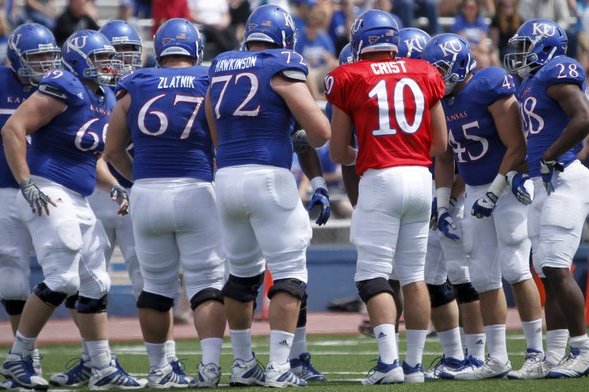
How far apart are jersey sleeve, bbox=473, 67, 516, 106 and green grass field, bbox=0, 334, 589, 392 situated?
1.85 meters

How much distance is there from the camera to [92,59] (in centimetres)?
798

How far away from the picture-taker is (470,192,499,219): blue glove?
25.2 ft

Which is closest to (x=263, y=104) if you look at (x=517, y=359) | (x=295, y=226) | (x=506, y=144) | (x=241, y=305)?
(x=295, y=226)

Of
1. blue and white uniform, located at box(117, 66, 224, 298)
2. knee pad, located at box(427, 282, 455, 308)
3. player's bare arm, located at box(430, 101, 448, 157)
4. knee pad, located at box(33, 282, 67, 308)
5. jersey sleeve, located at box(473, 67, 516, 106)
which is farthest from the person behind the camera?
knee pad, located at box(427, 282, 455, 308)

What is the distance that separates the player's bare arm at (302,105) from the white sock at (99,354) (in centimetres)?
213

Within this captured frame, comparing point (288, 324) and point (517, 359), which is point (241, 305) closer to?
point (288, 324)

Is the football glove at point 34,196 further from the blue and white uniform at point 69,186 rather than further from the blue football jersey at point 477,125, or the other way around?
the blue football jersey at point 477,125

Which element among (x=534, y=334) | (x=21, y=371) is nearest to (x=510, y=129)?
(x=534, y=334)

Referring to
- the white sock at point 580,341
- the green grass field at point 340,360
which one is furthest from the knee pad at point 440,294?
the white sock at point 580,341

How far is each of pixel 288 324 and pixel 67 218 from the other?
64.4 inches

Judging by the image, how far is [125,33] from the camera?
8719mm

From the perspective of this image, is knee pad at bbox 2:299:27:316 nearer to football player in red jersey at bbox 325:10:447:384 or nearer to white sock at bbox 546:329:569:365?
football player in red jersey at bbox 325:10:447:384

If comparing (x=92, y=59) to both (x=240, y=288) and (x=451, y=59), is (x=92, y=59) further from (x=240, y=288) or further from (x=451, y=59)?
(x=451, y=59)

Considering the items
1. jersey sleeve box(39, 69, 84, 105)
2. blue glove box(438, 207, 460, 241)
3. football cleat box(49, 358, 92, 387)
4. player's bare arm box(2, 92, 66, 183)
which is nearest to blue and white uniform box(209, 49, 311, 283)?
jersey sleeve box(39, 69, 84, 105)
